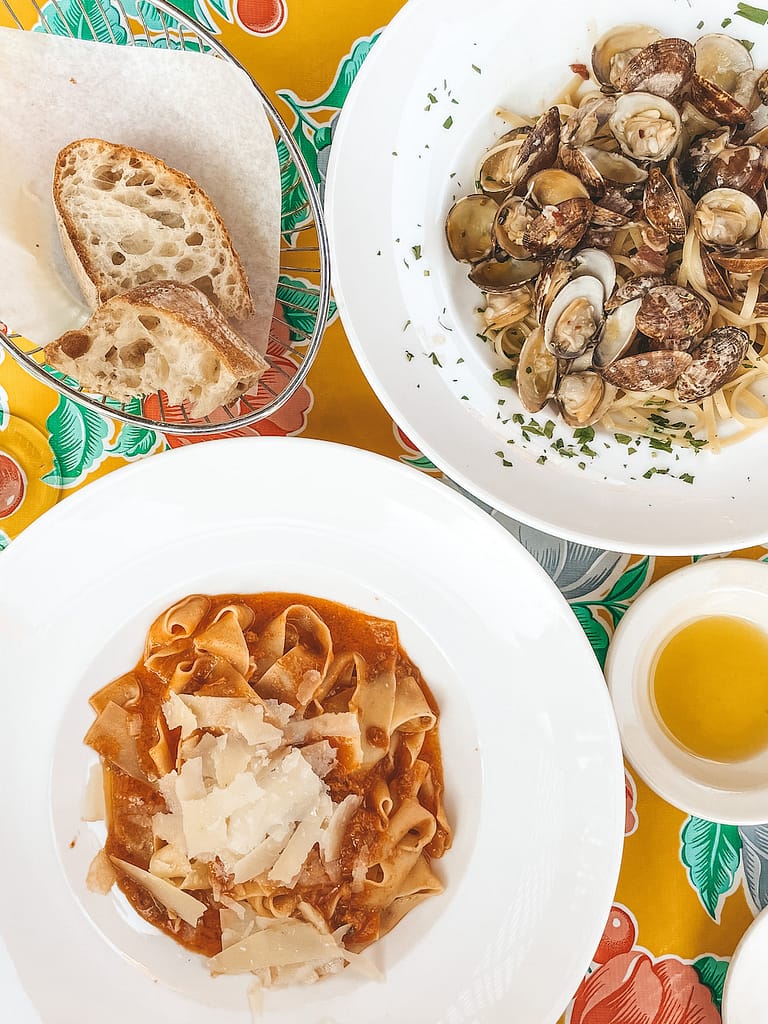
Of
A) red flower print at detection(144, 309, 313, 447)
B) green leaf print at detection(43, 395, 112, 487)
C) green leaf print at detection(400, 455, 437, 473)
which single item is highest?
red flower print at detection(144, 309, 313, 447)

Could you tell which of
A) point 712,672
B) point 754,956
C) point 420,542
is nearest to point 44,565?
point 420,542

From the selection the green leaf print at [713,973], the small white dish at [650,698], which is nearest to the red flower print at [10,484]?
the small white dish at [650,698]

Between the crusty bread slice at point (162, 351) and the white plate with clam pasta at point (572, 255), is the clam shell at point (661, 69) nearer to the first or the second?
the white plate with clam pasta at point (572, 255)

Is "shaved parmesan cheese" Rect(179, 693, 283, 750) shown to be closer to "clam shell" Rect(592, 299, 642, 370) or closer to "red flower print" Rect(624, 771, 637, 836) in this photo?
"red flower print" Rect(624, 771, 637, 836)

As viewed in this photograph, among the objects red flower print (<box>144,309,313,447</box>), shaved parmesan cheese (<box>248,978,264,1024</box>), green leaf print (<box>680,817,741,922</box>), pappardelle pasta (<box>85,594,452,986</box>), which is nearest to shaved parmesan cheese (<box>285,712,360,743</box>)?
pappardelle pasta (<box>85,594,452,986</box>)

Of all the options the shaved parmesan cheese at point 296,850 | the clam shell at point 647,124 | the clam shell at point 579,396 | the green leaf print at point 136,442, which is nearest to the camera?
the clam shell at point 647,124

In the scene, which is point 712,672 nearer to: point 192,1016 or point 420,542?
point 420,542
